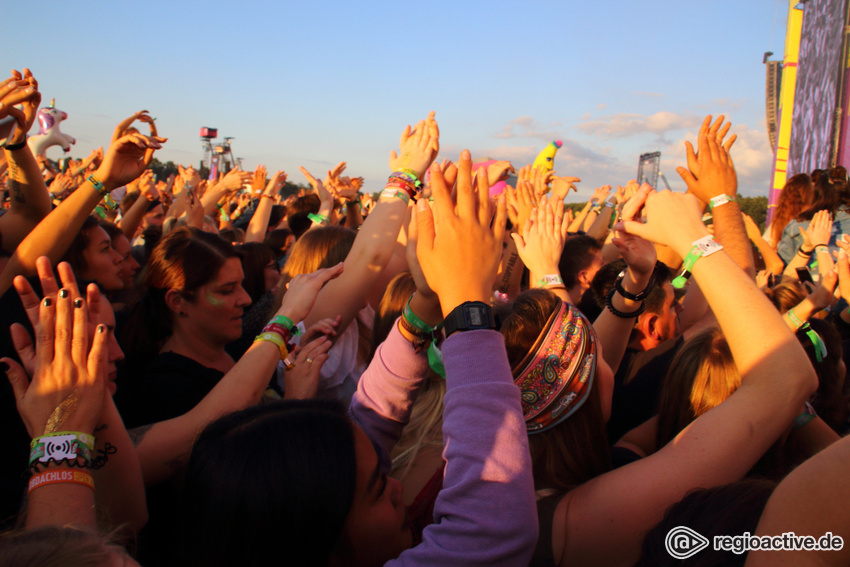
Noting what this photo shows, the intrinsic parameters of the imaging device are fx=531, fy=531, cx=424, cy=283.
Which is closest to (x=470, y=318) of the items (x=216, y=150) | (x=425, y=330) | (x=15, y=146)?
(x=425, y=330)

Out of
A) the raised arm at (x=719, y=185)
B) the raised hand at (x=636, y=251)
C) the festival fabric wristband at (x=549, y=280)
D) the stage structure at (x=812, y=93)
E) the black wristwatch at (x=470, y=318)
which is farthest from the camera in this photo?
the stage structure at (x=812, y=93)

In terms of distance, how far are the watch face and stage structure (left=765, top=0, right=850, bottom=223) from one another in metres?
12.3

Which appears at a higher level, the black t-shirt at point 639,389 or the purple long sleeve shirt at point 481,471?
the purple long sleeve shirt at point 481,471

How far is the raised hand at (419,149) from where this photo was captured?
271cm

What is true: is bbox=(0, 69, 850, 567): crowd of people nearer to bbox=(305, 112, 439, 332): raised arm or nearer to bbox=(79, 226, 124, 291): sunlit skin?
bbox=(305, 112, 439, 332): raised arm

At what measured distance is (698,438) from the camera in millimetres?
1352

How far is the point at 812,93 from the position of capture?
12344mm

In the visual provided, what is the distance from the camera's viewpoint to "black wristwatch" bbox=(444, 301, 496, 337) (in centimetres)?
118

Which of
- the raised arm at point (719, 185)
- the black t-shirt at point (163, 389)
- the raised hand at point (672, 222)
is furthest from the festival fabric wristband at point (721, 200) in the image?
the black t-shirt at point (163, 389)

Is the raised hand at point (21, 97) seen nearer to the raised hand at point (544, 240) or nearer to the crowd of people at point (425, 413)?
the crowd of people at point (425, 413)

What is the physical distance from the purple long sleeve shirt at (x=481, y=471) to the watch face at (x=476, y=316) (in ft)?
0.07

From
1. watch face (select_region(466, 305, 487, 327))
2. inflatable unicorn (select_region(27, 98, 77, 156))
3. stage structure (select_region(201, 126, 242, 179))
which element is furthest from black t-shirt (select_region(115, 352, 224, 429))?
stage structure (select_region(201, 126, 242, 179))

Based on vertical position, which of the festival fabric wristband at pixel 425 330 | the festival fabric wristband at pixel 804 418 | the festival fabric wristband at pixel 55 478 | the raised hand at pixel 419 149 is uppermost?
the raised hand at pixel 419 149

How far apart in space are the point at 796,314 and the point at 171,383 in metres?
3.04
